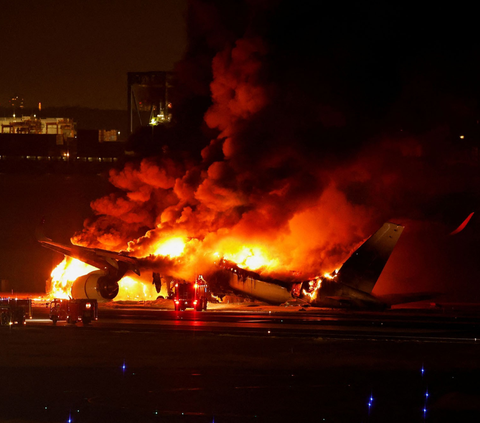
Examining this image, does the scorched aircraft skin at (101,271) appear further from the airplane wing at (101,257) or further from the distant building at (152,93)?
the distant building at (152,93)

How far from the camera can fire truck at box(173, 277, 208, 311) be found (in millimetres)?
51219

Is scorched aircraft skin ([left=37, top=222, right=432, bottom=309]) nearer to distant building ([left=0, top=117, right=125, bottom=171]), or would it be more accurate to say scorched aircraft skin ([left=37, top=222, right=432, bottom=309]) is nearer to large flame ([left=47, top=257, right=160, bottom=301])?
large flame ([left=47, top=257, right=160, bottom=301])

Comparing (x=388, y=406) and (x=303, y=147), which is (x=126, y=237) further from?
(x=388, y=406)

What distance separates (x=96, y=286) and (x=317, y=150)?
19828mm

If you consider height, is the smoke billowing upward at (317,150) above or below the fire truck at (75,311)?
above

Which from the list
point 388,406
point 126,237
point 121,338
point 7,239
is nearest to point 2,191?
point 7,239

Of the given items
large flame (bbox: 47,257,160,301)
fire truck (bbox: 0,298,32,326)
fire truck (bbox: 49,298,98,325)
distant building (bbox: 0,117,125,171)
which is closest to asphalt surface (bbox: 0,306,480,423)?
fire truck (bbox: 49,298,98,325)

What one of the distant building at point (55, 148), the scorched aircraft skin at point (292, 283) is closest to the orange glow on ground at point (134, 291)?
the scorched aircraft skin at point (292, 283)

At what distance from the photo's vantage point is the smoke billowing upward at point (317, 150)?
58750 mm

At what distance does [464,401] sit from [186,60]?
58.4m

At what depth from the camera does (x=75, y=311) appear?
4169 cm

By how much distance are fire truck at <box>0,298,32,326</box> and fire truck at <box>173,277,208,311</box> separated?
1196cm

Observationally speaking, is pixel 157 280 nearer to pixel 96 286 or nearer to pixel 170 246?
pixel 170 246

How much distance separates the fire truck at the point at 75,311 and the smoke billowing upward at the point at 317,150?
1470 centimetres
